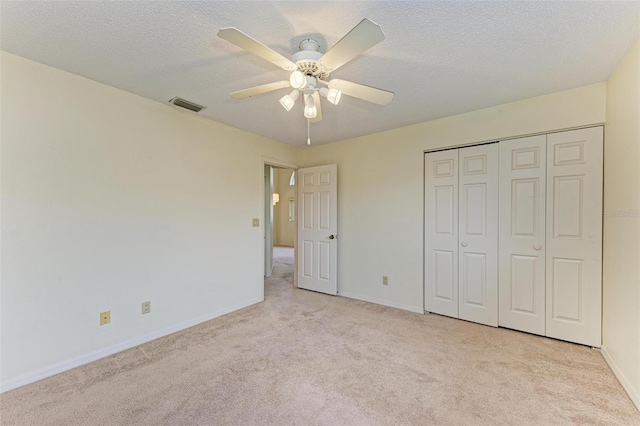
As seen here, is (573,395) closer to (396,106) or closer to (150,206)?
(396,106)

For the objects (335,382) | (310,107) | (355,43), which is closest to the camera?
(355,43)

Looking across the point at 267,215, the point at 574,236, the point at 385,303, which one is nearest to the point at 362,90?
the point at 574,236

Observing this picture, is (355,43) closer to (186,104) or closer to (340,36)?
(340,36)

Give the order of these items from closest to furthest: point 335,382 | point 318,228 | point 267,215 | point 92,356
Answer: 1. point 335,382
2. point 92,356
3. point 318,228
4. point 267,215

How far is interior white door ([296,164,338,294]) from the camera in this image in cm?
394

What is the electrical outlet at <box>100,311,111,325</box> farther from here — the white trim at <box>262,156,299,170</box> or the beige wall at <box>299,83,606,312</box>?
the beige wall at <box>299,83,606,312</box>

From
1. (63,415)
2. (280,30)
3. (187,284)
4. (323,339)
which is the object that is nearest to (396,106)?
(280,30)

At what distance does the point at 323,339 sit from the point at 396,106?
243 centimetres

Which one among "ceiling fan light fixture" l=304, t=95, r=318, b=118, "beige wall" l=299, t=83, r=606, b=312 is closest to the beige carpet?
"beige wall" l=299, t=83, r=606, b=312

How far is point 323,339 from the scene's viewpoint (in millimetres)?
2568

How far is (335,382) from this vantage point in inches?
75.7

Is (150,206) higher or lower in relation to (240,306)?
higher

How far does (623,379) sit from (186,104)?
4.17 m

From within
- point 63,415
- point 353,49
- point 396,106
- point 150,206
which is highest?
point 396,106
